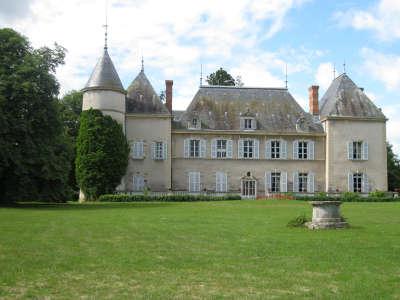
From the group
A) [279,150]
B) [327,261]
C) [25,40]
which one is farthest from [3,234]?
[279,150]

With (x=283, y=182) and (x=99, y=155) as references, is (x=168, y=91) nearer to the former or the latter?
(x=99, y=155)

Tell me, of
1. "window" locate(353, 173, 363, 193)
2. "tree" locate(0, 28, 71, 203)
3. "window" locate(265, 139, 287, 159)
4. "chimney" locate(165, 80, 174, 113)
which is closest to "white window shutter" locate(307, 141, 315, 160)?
"window" locate(265, 139, 287, 159)

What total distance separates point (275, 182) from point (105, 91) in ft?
45.1

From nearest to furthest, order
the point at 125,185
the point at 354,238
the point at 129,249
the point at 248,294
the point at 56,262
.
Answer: the point at 248,294
the point at 56,262
the point at 129,249
the point at 354,238
the point at 125,185

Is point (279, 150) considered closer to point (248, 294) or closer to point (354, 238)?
point (354, 238)

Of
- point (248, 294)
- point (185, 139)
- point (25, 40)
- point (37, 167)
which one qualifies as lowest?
point (248, 294)

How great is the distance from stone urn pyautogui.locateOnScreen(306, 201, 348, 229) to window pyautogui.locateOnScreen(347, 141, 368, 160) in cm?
2490

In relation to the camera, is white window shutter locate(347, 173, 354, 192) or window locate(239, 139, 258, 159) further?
window locate(239, 139, 258, 159)

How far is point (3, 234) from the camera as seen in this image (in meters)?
12.5

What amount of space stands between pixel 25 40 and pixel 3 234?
17.9m

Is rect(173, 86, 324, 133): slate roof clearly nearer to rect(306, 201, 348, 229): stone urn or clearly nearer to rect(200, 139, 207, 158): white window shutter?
rect(200, 139, 207, 158): white window shutter

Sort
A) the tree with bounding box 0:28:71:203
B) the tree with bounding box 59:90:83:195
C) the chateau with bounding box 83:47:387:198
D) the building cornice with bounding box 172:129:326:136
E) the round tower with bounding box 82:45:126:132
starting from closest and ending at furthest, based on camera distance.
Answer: the tree with bounding box 0:28:71:203 < the round tower with bounding box 82:45:126:132 < the chateau with bounding box 83:47:387:198 < the building cornice with bounding box 172:129:326:136 < the tree with bounding box 59:90:83:195

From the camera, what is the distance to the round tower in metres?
35.8

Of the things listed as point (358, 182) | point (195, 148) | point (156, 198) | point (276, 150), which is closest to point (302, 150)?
point (276, 150)
